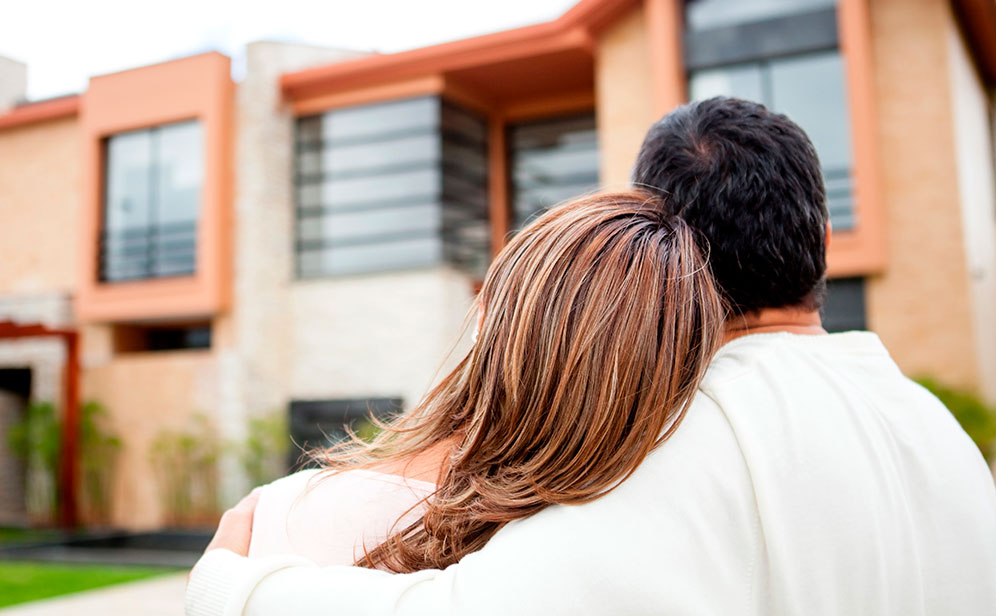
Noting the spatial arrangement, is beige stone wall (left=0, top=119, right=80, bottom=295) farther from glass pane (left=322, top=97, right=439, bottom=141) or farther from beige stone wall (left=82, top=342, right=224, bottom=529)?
glass pane (left=322, top=97, right=439, bottom=141)

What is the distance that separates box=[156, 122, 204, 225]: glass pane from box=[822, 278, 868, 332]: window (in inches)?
340

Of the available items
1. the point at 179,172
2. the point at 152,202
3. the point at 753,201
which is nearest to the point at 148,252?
the point at 152,202

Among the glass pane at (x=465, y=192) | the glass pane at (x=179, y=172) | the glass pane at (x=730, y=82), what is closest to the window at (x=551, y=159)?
the glass pane at (x=465, y=192)

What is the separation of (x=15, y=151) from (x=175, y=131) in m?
3.73

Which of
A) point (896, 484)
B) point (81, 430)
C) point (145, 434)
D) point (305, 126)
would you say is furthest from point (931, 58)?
point (81, 430)

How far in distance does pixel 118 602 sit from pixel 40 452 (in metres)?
6.87

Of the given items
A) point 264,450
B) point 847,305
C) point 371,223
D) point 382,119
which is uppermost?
point 382,119

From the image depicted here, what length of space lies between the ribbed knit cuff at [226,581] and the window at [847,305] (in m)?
8.28

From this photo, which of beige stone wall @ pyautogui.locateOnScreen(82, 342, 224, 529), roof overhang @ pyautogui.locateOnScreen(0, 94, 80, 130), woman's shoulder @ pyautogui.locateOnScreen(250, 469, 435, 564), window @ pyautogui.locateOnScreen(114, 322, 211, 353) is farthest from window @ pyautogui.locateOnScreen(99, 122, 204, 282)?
woman's shoulder @ pyautogui.locateOnScreen(250, 469, 435, 564)

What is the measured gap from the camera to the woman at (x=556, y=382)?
3.48ft

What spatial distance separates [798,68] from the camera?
9.04 meters

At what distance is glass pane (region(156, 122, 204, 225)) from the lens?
1210 centimetres

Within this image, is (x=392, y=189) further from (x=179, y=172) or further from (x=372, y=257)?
(x=179, y=172)

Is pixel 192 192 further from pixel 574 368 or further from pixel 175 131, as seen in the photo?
pixel 574 368
